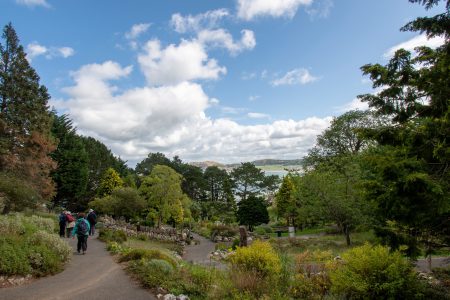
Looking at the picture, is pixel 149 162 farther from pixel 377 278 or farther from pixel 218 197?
pixel 377 278

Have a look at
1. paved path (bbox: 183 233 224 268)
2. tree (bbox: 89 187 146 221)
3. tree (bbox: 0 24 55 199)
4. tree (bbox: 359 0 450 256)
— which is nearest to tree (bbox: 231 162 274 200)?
tree (bbox: 89 187 146 221)

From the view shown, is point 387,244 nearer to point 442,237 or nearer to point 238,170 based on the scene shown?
point 442,237

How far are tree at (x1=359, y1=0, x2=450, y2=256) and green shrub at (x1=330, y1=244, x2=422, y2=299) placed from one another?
0.37m

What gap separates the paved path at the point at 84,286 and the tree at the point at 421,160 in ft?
17.5

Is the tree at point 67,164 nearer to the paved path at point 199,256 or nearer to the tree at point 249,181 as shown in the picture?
the paved path at point 199,256

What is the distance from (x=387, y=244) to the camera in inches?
297

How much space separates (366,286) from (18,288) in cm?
770

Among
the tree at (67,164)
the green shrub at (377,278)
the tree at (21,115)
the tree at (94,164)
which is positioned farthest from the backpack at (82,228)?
the tree at (94,164)

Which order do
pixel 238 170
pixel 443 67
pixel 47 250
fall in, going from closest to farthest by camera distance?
pixel 443 67 < pixel 47 250 < pixel 238 170

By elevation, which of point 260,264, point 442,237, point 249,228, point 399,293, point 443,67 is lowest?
point 249,228

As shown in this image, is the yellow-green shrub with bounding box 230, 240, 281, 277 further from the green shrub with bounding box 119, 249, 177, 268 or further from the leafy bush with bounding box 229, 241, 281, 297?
the green shrub with bounding box 119, 249, 177, 268

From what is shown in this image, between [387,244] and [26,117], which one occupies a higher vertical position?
[26,117]

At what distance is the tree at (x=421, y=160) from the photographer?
5152mm

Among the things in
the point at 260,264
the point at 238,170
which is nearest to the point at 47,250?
the point at 260,264
